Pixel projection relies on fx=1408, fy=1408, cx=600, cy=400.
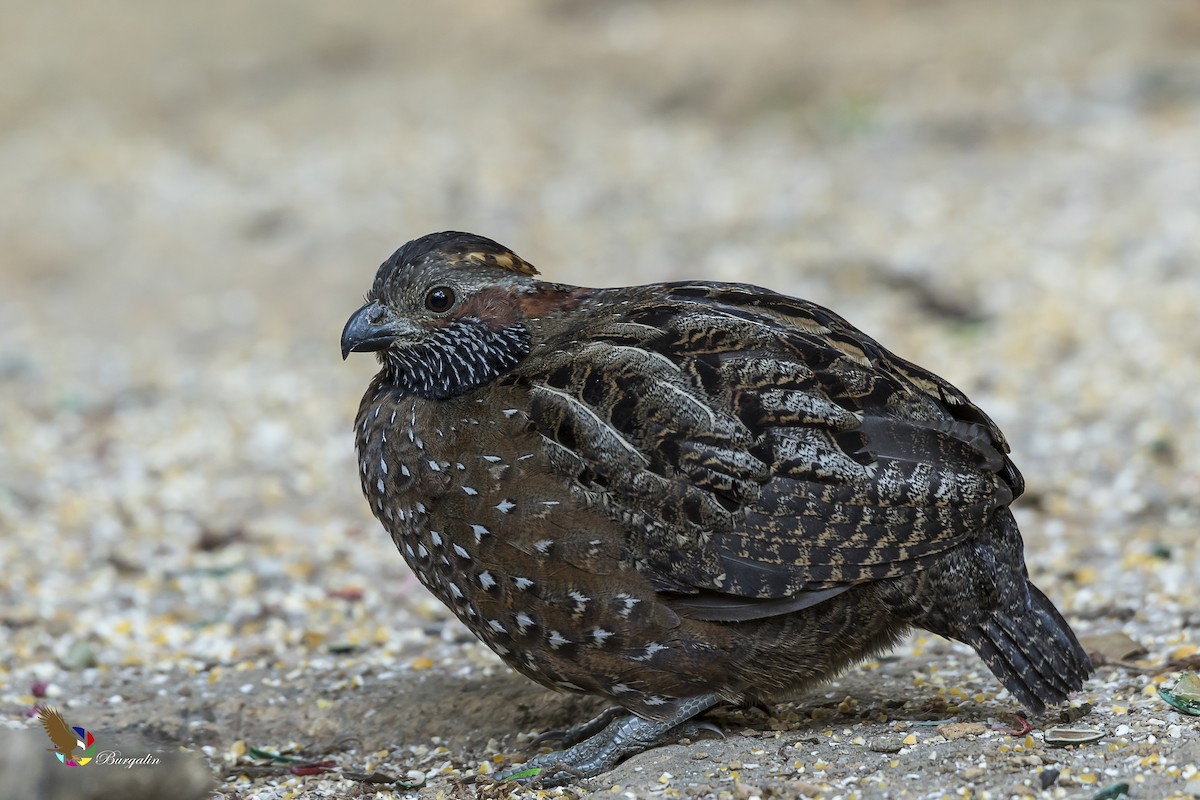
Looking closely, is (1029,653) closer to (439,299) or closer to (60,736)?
(439,299)

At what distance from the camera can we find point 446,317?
488 centimetres

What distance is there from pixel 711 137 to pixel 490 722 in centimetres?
886

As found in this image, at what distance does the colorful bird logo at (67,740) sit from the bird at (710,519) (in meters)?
1.20

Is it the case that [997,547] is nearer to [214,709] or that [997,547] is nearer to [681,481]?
[681,481]

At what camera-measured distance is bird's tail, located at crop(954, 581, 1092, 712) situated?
4484 mm

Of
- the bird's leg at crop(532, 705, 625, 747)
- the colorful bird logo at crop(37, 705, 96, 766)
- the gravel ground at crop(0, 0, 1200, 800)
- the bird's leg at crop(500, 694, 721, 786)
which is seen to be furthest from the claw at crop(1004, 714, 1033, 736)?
the colorful bird logo at crop(37, 705, 96, 766)

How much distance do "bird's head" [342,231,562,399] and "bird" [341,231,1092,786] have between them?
0.37ft

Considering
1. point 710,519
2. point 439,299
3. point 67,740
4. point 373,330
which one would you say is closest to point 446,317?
point 439,299

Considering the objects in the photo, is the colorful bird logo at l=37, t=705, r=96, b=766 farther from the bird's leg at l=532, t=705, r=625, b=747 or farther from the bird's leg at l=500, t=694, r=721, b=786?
the bird's leg at l=532, t=705, r=625, b=747

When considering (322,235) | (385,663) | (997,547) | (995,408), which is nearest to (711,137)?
(322,235)

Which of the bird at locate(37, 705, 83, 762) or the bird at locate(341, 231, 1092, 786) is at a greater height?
the bird at locate(341, 231, 1092, 786)

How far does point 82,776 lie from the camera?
3.71 m

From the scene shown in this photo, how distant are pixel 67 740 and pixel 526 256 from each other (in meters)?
6.99

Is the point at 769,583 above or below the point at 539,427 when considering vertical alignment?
below
